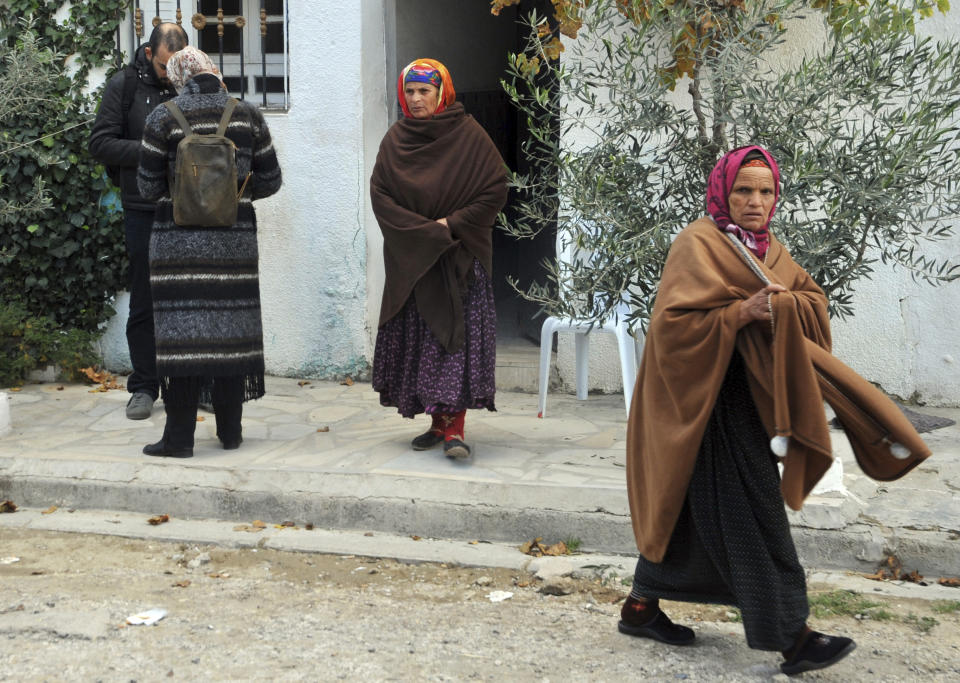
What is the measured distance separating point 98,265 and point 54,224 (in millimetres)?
370

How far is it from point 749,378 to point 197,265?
2.85m

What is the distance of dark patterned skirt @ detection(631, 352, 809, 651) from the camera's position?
11.3 ft

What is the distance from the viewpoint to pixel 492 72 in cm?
997

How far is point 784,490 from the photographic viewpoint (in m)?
3.45

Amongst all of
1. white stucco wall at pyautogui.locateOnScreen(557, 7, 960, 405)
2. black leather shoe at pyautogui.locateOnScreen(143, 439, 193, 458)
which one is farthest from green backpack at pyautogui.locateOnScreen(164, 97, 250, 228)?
white stucco wall at pyautogui.locateOnScreen(557, 7, 960, 405)

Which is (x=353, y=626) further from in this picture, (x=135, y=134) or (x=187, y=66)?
(x=135, y=134)

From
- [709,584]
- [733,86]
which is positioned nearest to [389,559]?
[709,584]

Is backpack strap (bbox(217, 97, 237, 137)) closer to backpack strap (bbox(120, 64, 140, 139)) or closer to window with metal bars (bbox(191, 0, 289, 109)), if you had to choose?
backpack strap (bbox(120, 64, 140, 139))

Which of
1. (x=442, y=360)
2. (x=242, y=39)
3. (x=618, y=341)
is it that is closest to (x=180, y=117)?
(x=442, y=360)

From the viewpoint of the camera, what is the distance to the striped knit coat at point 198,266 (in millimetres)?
5344

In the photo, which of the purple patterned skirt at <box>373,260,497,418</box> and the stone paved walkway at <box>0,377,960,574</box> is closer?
the stone paved walkway at <box>0,377,960,574</box>

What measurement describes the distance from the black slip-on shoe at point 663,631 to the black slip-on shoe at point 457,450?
1.75m

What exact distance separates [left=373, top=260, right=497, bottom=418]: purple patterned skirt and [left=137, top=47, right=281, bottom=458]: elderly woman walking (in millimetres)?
662

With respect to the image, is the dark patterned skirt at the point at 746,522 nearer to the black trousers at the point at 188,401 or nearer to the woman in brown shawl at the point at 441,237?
the woman in brown shawl at the point at 441,237
